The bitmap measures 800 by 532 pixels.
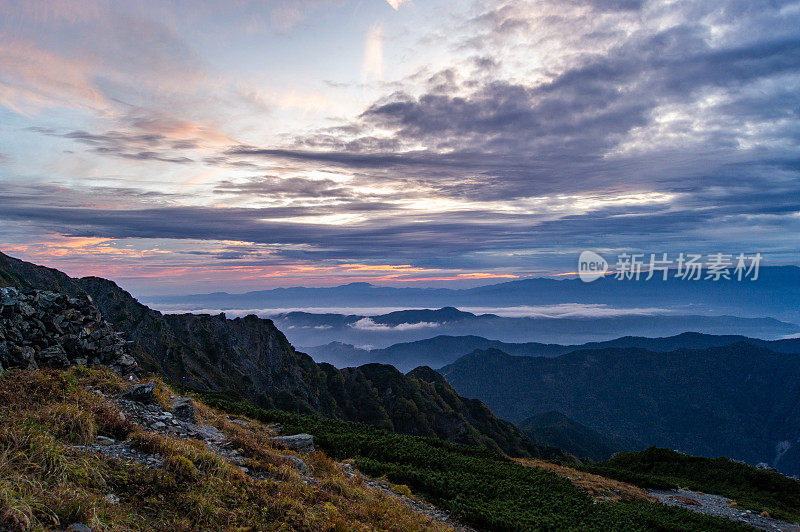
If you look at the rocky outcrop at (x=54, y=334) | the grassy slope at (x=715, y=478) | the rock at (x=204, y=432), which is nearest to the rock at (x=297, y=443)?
the rock at (x=204, y=432)

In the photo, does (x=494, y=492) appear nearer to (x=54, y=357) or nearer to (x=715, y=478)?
(x=54, y=357)

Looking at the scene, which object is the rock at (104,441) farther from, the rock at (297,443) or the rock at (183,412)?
the rock at (297,443)

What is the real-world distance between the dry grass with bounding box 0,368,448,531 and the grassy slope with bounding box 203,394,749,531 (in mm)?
3362

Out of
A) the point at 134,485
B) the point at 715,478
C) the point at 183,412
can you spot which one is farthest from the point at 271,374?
the point at 134,485

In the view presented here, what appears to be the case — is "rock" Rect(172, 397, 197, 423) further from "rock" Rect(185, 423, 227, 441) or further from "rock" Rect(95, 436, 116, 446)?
"rock" Rect(95, 436, 116, 446)

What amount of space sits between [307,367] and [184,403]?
13286cm

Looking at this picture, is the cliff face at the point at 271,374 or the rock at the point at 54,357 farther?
the cliff face at the point at 271,374

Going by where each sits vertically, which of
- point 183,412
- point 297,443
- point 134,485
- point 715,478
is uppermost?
point 134,485

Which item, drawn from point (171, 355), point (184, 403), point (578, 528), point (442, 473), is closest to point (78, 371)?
point (184, 403)

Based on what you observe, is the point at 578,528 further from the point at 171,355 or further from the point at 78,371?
the point at 171,355

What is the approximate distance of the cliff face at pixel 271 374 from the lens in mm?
113375

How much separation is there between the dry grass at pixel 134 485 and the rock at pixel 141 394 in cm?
192

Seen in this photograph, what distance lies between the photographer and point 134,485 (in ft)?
33.7

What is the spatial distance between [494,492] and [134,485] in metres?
14.3
